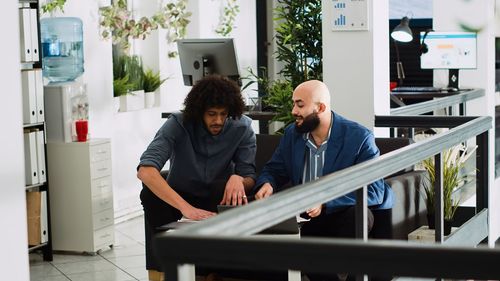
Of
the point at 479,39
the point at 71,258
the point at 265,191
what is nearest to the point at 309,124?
A: the point at 265,191

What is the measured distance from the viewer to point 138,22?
28.6 ft

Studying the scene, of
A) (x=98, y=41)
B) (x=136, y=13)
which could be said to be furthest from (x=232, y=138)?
(x=136, y=13)

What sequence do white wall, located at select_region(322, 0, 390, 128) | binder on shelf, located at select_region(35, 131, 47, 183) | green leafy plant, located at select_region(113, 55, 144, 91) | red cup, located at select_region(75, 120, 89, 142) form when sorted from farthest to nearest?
green leafy plant, located at select_region(113, 55, 144, 91), red cup, located at select_region(75, 120, 89, 142), binder on shelf, located at select_region(35, 131, 47, 183), white wall, located at select_region(322, 0, 390, 128)

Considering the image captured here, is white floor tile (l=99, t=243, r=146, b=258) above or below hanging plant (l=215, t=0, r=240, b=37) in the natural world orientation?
below

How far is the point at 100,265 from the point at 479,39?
4876 mm

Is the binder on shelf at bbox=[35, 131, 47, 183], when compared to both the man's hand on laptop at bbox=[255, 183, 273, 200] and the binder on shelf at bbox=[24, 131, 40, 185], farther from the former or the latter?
the man's hand on laptop at bbox=[255, 183, 273, 200]

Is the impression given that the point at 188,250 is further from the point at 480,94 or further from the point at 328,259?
the point at 480,94

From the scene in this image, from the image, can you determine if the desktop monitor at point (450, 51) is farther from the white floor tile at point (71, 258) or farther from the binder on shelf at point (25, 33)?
the binder on shelf at point (25, 33)

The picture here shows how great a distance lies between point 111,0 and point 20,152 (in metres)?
5.34

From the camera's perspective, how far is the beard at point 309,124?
15.3 feet

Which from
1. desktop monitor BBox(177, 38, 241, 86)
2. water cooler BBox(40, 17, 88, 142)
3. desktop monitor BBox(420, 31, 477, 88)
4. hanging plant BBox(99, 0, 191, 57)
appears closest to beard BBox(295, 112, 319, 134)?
water cooler BBox(40, 17, 88, 142)

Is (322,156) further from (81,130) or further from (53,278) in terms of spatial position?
(81,130)

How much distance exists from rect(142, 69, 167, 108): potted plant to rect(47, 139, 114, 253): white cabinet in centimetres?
170

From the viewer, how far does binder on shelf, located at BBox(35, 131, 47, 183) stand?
6.98 meters
